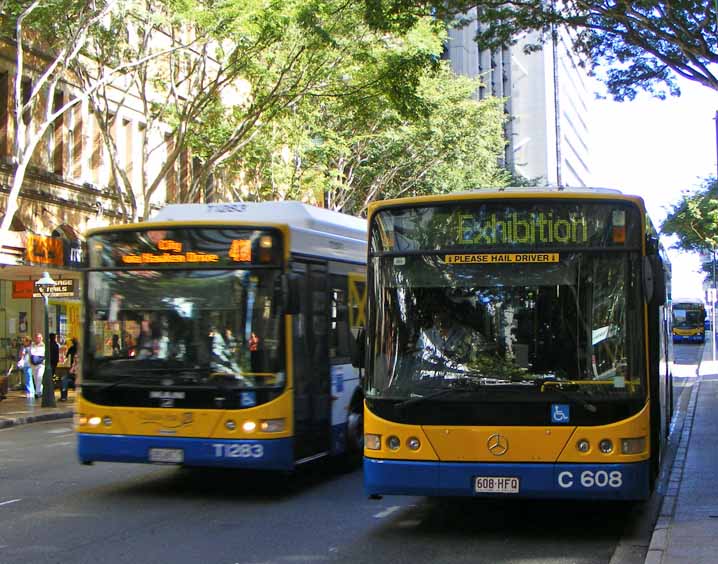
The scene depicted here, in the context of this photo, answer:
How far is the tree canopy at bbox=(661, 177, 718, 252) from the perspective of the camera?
181ft

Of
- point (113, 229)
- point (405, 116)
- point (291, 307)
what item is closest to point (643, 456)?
point (291, 307)

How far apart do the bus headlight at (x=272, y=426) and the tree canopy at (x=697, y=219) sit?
46.8 m

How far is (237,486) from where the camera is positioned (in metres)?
11.5

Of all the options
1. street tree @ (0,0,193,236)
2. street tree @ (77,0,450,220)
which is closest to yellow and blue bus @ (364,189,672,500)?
street tree @ (77,0,450,220)

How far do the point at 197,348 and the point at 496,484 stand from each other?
3644mm

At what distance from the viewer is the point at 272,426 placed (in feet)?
33.6

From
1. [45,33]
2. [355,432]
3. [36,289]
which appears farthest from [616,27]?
[36,289]

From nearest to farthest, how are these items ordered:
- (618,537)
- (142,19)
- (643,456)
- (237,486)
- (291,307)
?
(643,456) → (618,537) → (291,307) → (237,486) → (142,19)

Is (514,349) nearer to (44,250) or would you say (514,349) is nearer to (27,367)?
(27,367)

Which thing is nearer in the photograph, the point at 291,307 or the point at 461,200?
the point at 461,200

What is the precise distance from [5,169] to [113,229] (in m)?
17.2

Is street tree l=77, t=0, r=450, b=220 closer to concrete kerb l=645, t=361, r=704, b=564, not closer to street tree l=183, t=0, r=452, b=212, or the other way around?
street tree l=183, t=0, r=452, b=212

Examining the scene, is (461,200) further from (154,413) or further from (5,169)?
(5,169)

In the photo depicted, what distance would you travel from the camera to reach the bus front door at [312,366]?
10.7 meters
